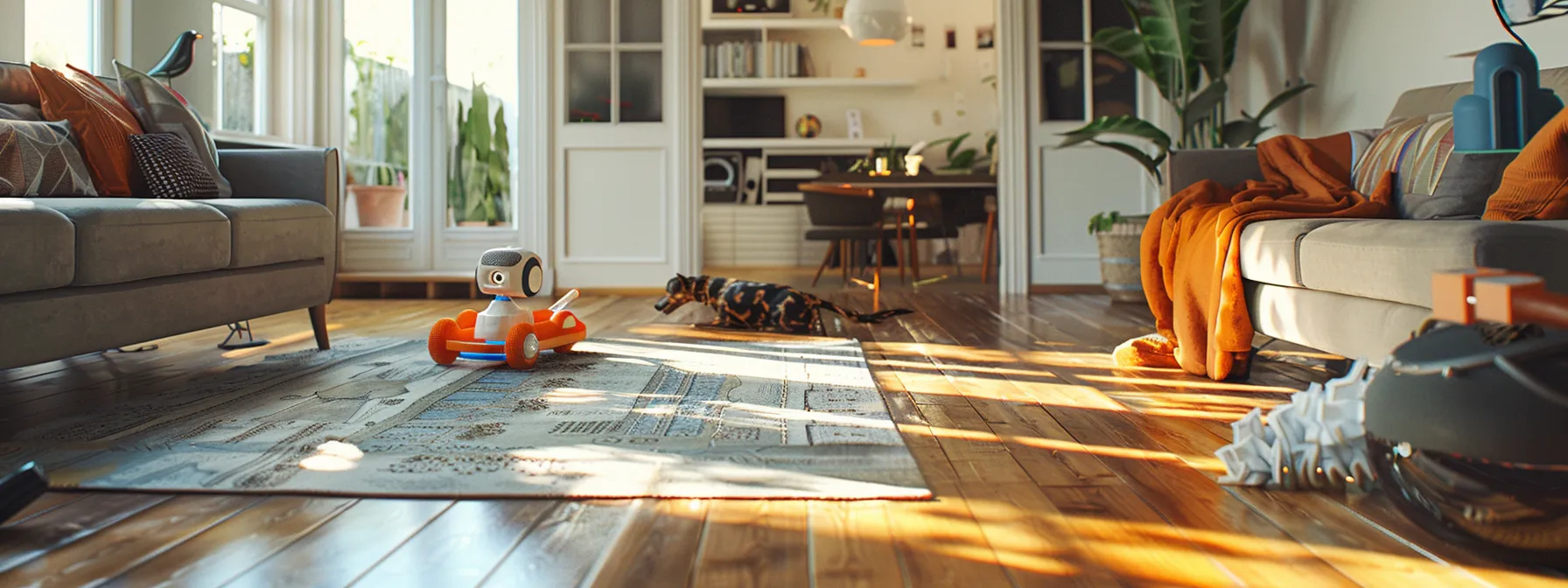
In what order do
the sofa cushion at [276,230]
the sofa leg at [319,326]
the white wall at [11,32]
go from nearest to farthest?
the sofa cushion at [276,230], the sofa leg at [319,326], the white wall at [11,32]

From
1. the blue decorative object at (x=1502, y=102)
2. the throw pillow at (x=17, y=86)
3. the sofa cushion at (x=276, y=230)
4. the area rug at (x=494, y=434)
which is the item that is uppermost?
the throw pillow at (x=17, y=86)

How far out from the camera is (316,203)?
2.92 metres

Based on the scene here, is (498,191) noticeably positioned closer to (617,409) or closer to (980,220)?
(980,220)

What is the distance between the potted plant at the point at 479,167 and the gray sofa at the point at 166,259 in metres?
2.36

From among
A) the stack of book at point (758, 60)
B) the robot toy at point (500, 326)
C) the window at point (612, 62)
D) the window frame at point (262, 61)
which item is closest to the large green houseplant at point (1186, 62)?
the window at point (612, 62)

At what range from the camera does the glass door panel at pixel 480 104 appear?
5371mm

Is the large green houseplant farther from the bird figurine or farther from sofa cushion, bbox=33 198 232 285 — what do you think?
the bird figurine

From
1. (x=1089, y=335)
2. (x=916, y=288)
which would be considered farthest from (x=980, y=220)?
(x=1089, y=335)

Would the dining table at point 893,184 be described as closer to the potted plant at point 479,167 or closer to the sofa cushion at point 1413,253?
the potted plant at point 479,167

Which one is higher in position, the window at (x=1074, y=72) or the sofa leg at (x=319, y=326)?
the window at (x=1074, y=72)

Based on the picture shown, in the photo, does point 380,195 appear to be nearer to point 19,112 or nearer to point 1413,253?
point 19,112

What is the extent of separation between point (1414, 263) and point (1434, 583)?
81 centimetres

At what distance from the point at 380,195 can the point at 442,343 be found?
3.12 m

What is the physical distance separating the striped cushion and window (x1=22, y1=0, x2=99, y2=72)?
4203 mm
